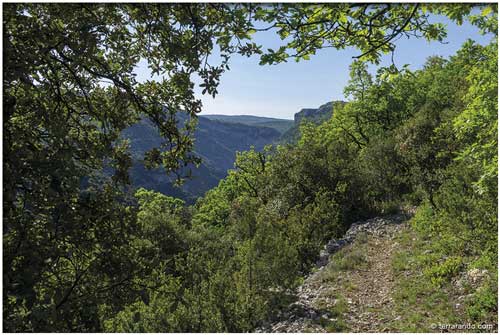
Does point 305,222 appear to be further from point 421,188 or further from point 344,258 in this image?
point 421,188

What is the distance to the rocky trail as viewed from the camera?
9.01 meters

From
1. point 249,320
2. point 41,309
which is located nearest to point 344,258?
point 249,320

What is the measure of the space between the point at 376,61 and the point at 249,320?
7.82 m

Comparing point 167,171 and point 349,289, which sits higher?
point 167,171

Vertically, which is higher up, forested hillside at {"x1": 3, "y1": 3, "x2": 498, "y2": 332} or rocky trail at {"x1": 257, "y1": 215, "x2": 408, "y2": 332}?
forested hillside at {"x1": 3, "y1": 3, "x2": 498, "y2": 332}

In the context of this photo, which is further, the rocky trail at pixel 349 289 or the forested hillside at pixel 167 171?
the rocky trail at pixel 349 289

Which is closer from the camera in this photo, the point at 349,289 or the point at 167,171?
the point at 167,171

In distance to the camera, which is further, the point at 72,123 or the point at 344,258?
the point at 344,258

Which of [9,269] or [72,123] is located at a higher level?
[72,123]

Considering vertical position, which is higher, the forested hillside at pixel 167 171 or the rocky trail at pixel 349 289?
the forested hillside at pixel 167 171

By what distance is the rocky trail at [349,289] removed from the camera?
29.6 feet

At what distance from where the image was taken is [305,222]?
52.5 ft

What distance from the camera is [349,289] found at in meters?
11.0

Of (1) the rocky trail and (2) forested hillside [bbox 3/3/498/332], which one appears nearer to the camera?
(2) forested hillside [bbox 3/3/498/332]
